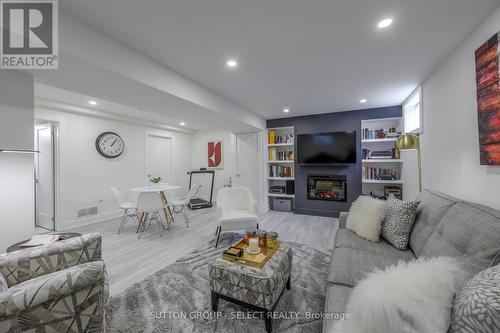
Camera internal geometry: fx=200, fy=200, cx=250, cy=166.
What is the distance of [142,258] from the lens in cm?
258

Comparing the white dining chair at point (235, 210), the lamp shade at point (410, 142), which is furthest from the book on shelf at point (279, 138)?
the lamp shade at point (410, 142)

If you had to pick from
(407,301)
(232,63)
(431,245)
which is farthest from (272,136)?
Answer: (407,301)

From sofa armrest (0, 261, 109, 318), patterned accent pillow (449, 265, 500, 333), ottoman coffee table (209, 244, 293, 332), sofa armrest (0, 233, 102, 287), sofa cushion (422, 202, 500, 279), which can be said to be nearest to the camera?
patterned accent pillow (449, 265, 500, 333)

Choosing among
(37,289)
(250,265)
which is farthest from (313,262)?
(37,289)

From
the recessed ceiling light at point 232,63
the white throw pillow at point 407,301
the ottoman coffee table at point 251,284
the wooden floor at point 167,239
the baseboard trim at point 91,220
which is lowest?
the wooden floor at point 167,239

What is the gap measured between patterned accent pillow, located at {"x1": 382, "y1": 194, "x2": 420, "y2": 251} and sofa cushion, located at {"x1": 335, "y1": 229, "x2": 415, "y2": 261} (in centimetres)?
6

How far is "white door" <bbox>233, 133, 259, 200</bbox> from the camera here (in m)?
5.13

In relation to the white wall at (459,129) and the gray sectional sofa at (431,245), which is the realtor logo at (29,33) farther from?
the white wall at (459,129)

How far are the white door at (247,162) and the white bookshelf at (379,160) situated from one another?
242 cm

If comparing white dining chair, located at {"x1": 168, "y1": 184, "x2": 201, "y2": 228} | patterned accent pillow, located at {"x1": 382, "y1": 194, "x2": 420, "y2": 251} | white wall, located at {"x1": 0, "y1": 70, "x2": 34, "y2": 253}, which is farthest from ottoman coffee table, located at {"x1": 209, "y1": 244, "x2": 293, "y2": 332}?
white dining chair, located at {"x1": 168, "y1": 184, "x2": 201, "y2": 228}

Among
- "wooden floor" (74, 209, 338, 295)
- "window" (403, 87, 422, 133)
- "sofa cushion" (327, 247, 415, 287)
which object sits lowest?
"wooden floor" (74, 209, 338, 295)

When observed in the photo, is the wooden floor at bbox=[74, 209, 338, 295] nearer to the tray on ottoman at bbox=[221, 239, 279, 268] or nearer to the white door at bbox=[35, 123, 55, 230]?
the white door at bbox=[35, 123, 55, 230]

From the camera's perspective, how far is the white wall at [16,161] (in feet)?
5.49

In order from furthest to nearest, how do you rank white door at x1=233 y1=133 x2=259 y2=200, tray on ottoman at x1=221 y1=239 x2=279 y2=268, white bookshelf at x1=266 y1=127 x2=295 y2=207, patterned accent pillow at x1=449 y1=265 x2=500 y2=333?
white door at x1=233 y1=133 x2=259 y2=200, white bookshelf at x1=266 y1=127 x2=295 y2=207, tray on ottoman at x1=221 y1=239 x2=279 y2=268, patterned accent pillow at x1=449 y1=265 x2=500 y2=333
